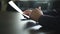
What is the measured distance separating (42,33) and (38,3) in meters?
2.46

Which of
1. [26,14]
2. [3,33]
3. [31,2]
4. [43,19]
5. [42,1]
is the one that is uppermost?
[31,2]

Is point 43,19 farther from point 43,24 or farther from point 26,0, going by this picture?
A: point 26,0

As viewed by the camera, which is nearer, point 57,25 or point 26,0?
point 57,25

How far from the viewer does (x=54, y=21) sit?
1.90 ft

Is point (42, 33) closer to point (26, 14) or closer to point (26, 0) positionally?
point (26, 14)

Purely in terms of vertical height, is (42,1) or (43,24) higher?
(42,1)

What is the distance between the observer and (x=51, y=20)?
0.57 metres

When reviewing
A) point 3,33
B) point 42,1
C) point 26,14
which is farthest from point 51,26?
point 42,1

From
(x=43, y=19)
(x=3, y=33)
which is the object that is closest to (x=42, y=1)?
(x=43, y=19)

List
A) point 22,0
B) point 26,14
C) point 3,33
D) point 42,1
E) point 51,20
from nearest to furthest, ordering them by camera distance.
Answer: point 3,33 → point 51,20 → point 26,14 → point 42,1 → point 22,0

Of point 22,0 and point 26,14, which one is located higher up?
point 22,0

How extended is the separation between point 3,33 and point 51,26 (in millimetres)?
224

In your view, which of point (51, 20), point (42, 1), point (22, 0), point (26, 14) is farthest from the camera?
point (22, 0)

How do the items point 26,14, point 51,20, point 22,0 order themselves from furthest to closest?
1. point 22,0
2. point 26,14
3. point 51,20
